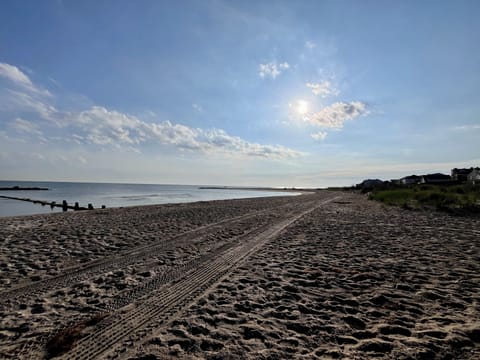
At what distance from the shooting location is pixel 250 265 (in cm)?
645

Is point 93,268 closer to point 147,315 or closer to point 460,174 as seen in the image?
point 147,315

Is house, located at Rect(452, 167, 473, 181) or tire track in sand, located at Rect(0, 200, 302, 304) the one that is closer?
tire track in sand, located at Rect(0, 200, 302, 304)

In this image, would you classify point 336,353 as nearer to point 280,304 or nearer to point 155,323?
point 280,304

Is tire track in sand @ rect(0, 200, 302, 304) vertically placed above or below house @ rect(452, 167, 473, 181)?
below

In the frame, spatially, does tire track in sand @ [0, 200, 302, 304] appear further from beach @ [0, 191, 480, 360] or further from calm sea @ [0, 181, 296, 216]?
calm sea @ [0, 181, 296, 216]

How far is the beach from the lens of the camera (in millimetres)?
3071

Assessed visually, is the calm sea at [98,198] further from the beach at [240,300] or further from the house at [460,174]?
the house at [460,174]

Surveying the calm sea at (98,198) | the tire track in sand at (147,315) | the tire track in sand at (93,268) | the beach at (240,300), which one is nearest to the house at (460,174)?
the calm sea at (98,198)

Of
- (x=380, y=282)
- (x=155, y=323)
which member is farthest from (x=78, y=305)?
(x=380, y=282)

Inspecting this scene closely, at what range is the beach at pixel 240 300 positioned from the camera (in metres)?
3.07

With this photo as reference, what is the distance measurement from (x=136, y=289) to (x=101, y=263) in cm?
→ 234

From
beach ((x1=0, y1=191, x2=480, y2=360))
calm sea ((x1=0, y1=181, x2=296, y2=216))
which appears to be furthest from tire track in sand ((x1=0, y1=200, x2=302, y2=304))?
calm sea ((x1=0, y1=181, x2=296, y2=216))

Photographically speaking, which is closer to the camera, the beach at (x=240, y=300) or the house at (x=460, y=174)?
the beach at (x=240, y=300)

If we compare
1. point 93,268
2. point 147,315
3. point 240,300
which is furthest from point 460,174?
point 147,315
